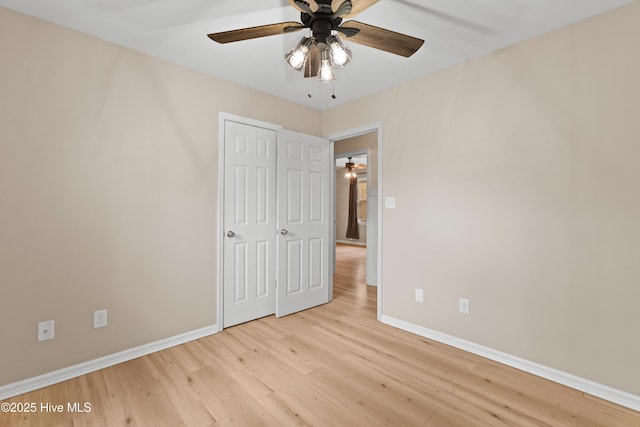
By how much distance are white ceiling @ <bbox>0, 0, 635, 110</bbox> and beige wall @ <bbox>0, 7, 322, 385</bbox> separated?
199 mm

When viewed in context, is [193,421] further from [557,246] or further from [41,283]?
[557,246]

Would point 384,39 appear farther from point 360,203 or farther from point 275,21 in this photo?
point 360,203

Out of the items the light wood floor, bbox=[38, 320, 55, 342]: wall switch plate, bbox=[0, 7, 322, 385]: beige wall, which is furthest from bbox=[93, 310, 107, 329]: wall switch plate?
the light wood floor

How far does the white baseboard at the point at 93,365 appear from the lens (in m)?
1.84

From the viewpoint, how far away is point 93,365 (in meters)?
2.12

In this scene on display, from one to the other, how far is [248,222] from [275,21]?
72.3 inches

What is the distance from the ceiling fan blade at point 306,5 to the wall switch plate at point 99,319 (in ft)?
8.12

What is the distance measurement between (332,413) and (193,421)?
798mm

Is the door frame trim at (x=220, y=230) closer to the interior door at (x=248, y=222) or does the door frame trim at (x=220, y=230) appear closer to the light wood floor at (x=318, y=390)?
the interior door at (x=248, y=222)

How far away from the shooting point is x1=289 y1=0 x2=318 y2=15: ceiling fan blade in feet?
4.30

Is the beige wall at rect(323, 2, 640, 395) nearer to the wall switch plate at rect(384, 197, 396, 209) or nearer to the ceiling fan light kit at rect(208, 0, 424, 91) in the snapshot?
the wall switch plate at rect(384, 197, 396, 209)

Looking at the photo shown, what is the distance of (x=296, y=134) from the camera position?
10.9 feet

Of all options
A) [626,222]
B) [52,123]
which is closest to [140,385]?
[52,123]

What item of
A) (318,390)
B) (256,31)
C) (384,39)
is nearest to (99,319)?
(318,390)
